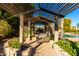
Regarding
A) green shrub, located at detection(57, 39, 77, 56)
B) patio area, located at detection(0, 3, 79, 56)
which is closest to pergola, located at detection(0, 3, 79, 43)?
patio area, located at detection(0, 3, 79, 56)

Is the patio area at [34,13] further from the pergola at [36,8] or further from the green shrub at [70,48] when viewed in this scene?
the green shrub at [70,48]

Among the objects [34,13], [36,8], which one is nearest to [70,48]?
[36,8]

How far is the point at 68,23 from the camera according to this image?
37.4 meters

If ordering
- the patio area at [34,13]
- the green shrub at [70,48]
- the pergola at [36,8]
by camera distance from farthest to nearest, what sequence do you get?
the pergola at [36,8] < the patio area at [34,13] < the green shrub at [70,48]

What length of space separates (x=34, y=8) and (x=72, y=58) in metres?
7.42

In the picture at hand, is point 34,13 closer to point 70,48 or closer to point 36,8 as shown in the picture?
point 36,8

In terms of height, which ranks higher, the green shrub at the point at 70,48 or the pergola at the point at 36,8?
the pergola at the point at 36,8

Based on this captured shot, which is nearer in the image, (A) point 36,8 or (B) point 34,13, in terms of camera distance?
(A) point 36,8

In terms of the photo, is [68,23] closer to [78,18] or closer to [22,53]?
[78,18]

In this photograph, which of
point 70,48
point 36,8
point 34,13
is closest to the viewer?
point 70,48

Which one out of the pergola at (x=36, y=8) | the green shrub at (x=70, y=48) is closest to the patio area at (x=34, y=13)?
the pergola at (x=36, y=8)

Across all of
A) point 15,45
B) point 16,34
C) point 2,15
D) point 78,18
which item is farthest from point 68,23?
point 15,45

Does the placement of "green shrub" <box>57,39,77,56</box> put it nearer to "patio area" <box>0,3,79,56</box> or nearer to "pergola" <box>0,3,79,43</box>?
"patio area" <box>0,3,79,56</box>

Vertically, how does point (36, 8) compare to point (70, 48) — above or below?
above
